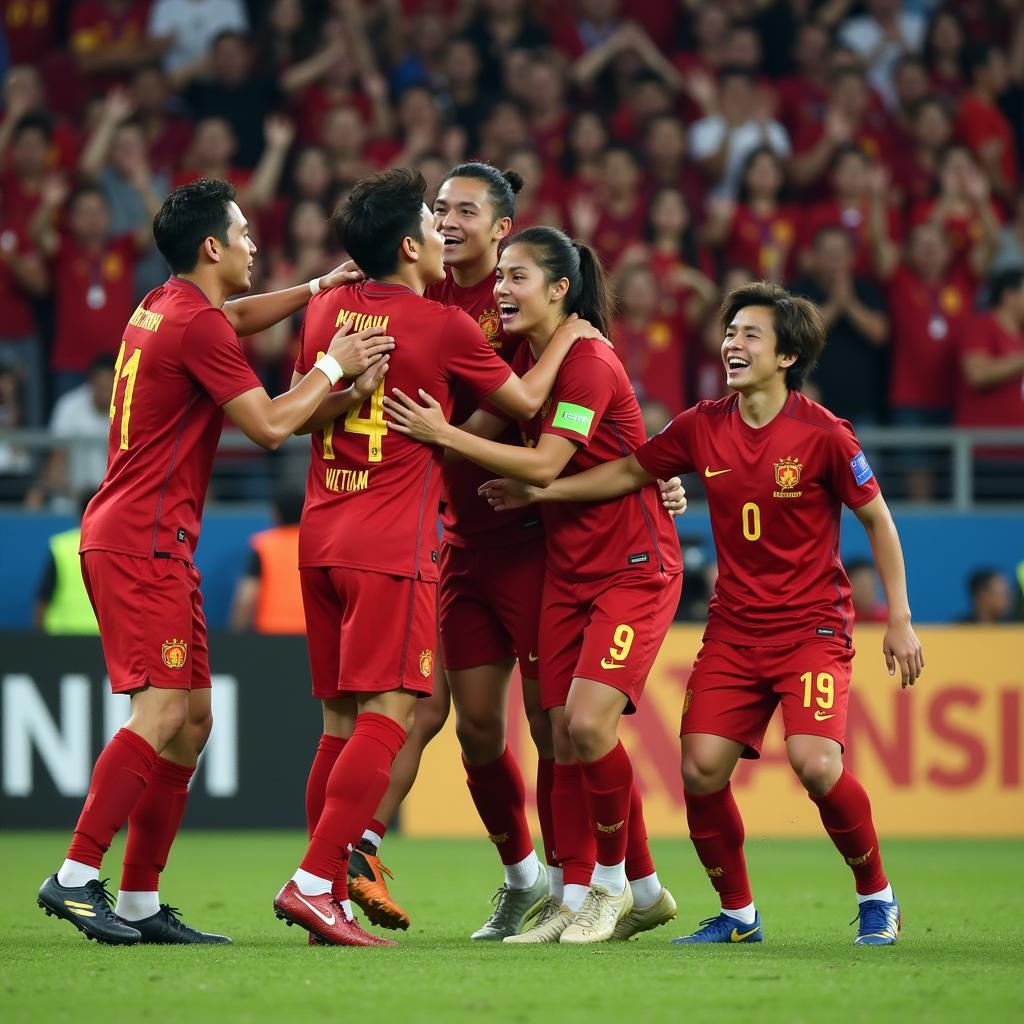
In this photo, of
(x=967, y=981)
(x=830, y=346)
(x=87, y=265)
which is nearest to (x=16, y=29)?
(x=87, y=265)

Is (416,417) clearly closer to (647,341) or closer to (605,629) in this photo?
(605,629)

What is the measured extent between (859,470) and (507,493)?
3.88 feet

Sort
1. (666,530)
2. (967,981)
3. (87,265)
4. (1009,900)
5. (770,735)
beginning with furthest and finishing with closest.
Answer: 1. (87,265)
2. (770,735)
3. (1009,900)
4. (666,530)
5. (967,981)

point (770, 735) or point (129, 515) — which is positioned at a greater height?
point (129, 515)

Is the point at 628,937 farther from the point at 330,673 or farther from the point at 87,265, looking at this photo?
the point at 87,265

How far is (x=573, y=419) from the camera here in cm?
592

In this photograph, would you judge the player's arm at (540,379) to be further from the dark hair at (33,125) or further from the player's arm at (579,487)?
the dark hair at (33,125)

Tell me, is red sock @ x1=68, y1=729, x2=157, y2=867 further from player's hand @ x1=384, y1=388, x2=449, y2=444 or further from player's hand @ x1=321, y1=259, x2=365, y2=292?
player's hand @ x1=321, y1=259, x2=365, y2=292

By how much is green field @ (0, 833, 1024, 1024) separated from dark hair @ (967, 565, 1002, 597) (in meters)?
3.57

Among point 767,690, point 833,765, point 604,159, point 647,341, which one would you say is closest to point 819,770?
point 833,765

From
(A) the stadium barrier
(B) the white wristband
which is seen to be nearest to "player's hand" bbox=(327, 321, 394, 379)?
(B) the white wristband

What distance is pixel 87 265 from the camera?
39.1ft

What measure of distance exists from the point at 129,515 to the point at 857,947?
2687mm

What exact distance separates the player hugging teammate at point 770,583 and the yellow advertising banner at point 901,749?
4.29 m
